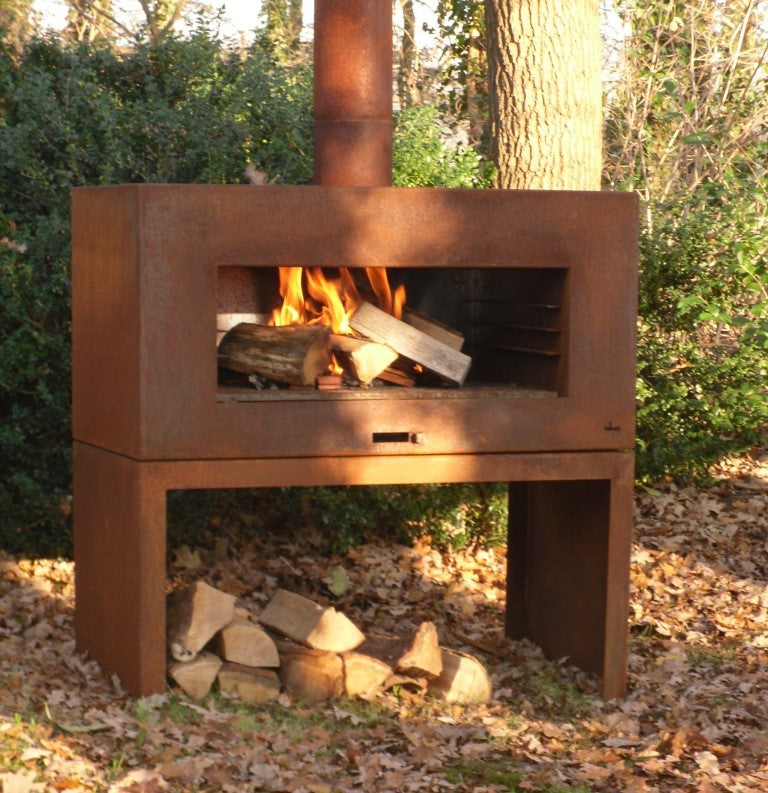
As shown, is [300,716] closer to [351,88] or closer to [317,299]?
[317,299]

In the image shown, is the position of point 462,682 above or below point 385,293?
below

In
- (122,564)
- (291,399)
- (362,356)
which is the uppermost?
(362,356)

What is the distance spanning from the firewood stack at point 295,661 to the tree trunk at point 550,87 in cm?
253

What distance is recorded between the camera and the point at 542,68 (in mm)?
5645

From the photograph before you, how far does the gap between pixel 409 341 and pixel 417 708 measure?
3.59 feet

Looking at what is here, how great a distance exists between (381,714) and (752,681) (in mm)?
1265

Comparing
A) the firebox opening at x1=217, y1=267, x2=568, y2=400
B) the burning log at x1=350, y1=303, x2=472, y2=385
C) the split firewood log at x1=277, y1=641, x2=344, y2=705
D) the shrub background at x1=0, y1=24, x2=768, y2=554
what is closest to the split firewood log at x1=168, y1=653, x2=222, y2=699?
the split firewood log at x1=277, y1=641, x2=344, y2=705

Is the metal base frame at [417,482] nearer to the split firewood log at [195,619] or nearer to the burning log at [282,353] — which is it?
the split firewood log at [195,619]

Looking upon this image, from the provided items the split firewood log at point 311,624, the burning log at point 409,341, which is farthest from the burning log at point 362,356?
the split firewood log at point 311,624

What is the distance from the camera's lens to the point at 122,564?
146 inches

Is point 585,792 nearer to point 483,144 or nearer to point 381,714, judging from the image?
point 381,714

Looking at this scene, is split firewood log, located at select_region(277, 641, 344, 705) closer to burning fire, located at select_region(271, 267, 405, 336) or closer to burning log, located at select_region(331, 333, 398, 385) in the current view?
burning log, located at select_region(331, 333, 398, 385)

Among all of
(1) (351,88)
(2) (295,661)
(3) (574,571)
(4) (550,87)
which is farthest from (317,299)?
(4) (550,87)

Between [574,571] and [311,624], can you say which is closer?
[311,624]
